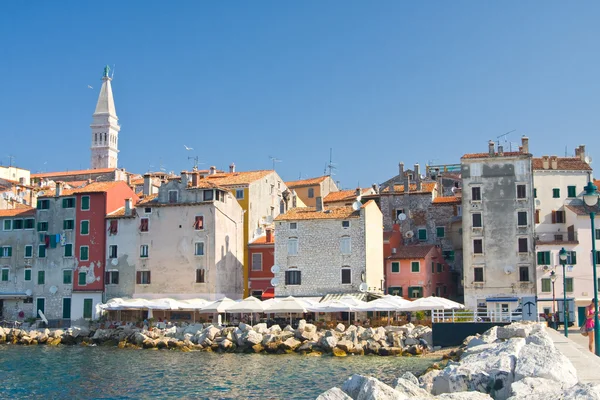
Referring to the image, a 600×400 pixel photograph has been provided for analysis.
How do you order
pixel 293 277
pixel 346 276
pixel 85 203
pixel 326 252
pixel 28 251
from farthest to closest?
pixel 28 251 < pixel 85 203 < pixel 293 277 < pixel 326 252 < pixel 346 276

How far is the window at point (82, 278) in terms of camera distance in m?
52.2

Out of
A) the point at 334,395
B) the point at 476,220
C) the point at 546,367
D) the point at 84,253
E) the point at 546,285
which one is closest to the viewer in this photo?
the point at 334,395

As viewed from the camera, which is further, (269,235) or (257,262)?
(269,235)

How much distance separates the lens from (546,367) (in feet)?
50.1

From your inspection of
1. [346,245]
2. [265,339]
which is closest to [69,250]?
[265,339]

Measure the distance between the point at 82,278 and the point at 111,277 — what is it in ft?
7.44

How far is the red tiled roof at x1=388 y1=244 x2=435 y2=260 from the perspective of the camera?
169ft

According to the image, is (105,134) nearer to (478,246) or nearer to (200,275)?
(200,275)

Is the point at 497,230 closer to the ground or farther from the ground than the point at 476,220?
closer to the ground

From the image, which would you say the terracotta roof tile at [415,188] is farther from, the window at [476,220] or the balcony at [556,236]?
the balcony at [556,236]

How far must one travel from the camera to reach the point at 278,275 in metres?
49.2

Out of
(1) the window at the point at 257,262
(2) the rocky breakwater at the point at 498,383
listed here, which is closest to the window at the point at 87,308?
(1) the window at the point at 257,262

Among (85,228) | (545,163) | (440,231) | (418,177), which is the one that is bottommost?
(440,231)

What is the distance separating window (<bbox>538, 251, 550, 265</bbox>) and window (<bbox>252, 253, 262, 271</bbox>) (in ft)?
62.6
